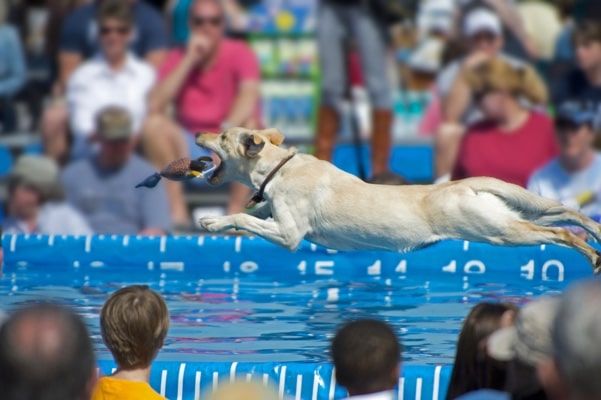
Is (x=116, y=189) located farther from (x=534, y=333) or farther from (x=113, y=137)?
(x=534, y=333)

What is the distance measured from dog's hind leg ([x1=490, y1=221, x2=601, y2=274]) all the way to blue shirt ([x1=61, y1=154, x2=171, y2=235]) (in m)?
3.48

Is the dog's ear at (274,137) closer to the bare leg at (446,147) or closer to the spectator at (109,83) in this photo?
the bare leg at (446,147)

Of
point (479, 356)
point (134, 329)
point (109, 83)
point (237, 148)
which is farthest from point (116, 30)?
point (479, 356)

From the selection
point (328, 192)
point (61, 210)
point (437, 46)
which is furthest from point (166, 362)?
point (437, 46)

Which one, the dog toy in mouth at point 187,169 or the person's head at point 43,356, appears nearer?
the person's head at point 43,356

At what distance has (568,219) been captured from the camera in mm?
5379

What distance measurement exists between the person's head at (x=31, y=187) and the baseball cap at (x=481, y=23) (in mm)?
3609

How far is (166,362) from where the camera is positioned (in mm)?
4988

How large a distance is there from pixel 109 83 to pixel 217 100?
825 millimetres

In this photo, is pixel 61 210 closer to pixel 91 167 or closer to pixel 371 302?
pixel 91 167

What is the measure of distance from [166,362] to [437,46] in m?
7.96

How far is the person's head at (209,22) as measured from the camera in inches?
372

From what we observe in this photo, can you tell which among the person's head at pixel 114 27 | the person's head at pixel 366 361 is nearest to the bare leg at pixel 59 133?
the person's head at pixel 114 27

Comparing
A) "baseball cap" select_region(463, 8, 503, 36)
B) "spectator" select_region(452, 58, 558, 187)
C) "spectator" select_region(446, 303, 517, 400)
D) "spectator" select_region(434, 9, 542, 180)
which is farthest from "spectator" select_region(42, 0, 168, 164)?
"spectator" select_region(446, 303, 517, 400)
